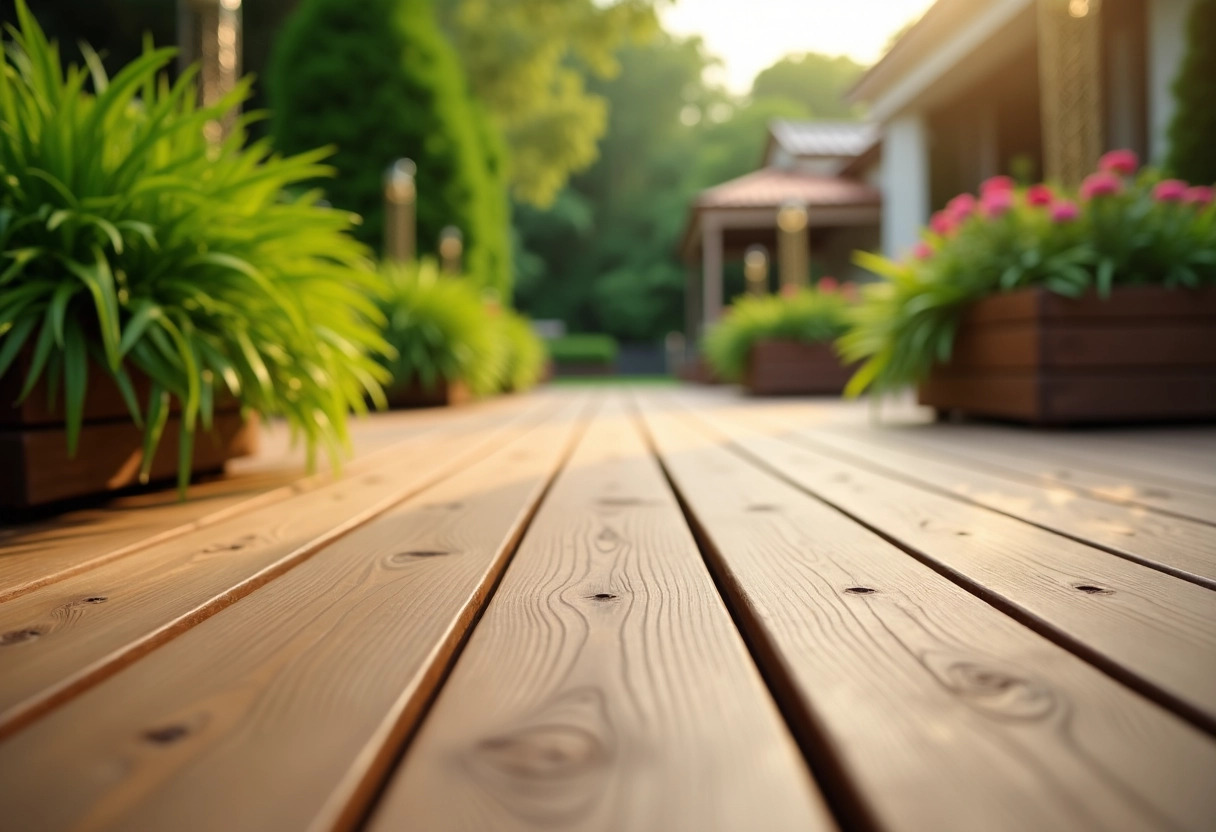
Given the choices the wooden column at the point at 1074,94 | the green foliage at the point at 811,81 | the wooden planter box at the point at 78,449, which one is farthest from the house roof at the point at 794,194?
the green foliage at the point at 811,81

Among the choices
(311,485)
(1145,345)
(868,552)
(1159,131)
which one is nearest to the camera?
(868,552)

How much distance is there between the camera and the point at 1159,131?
5.71m

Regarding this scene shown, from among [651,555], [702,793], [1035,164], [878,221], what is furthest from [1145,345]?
[878,221]

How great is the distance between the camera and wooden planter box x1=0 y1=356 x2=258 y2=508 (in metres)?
1.24

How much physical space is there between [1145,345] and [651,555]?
7.70 feet

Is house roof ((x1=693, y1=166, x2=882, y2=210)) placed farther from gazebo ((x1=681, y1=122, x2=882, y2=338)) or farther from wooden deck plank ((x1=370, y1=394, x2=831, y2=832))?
wooden deck plank ((x1=370, y1=394, x2=831, y2=832))

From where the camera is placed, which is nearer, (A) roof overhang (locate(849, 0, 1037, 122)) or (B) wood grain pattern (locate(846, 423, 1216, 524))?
(B) wood grain pattern (locate(846, 423, 1216, 524))

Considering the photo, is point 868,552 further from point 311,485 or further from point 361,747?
point 311,485

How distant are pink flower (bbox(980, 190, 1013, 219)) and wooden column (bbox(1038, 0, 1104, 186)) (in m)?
0.66

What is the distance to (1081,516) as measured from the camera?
1.19 metres

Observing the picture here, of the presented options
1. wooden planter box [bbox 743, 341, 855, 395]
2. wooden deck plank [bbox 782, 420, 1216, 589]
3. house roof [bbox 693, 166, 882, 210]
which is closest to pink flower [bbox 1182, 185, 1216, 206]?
wooden deck plank [bbox 782, 420, 1216, 589]

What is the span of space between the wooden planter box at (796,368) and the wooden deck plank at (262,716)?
5354 millimetres

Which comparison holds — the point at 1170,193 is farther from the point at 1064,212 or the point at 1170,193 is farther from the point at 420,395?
the point at 420,395

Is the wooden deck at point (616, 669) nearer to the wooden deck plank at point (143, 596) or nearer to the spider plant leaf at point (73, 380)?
the wooden deck plank at point (143, 596)
